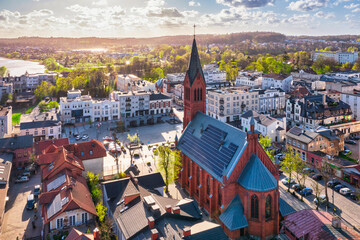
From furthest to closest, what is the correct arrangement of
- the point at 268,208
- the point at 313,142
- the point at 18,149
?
the point at 313,142, the point at 18,149, the point at 268,208

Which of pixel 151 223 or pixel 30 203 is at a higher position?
pixel 151 223

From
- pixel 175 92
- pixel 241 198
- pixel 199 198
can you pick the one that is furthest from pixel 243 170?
pixel 175 92

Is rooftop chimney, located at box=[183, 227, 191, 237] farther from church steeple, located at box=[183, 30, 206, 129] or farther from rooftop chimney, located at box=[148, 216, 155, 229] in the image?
church steeple, located at box=[183, 30, 206, 129]

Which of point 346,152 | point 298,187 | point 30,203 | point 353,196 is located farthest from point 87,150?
point 346,152

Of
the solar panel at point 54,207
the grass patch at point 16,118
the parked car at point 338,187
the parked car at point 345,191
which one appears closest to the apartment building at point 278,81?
the parked car at point 338,187

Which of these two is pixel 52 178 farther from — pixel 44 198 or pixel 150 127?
pixel 150 127

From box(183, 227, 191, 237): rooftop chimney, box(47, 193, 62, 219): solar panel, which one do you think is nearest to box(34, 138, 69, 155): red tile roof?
box(47, 193, 62, 219): solar panel

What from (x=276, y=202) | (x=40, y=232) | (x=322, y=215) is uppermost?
(x=276, y=202)

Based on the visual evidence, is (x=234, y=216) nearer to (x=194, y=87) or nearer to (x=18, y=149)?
(x=194, y=87)
